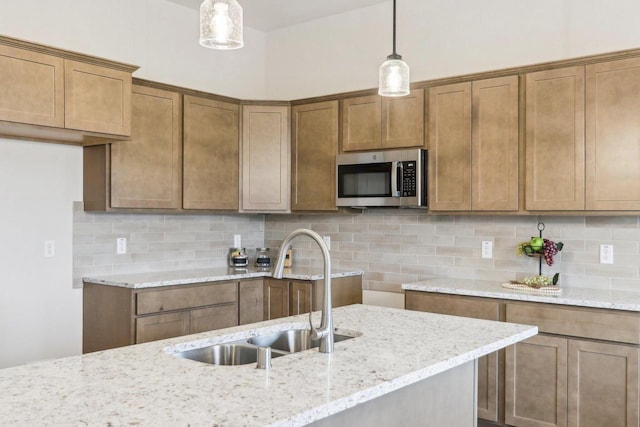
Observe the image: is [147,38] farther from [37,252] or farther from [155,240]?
[37,252]

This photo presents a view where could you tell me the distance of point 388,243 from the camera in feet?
14.9

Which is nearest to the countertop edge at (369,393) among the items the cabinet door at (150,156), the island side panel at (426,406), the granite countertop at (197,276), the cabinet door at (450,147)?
the island side panel at (426,406)

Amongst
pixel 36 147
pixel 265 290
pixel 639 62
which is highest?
pixel 639 62

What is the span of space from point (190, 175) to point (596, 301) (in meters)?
2.84

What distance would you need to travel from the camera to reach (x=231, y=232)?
5.07 metres

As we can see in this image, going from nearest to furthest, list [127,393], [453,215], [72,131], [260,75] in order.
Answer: [127,393] → [72,131] → [453,215] → [260,75]

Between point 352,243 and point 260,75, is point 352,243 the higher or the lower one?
the lower one

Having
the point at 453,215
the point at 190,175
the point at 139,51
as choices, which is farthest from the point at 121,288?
the point at 453,215

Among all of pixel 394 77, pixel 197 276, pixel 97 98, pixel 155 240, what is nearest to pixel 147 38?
pixel 97 98

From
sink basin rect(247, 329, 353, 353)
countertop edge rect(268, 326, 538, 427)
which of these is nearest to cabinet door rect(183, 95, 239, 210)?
sink basin rect(247, 329, 353, 353)

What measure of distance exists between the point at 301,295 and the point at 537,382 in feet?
5.59

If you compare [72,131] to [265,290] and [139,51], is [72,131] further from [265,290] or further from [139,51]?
[265,290]

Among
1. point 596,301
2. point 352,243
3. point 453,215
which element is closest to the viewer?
point 596,301

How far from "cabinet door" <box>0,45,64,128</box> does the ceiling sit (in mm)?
1630
